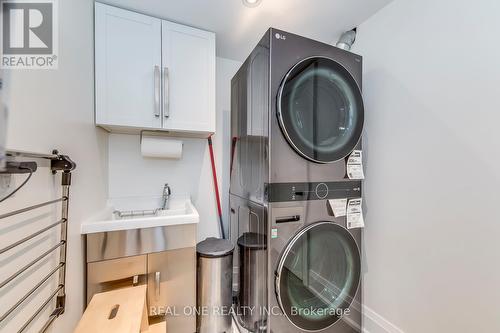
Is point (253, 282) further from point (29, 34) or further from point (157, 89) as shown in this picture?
point (29, 34)

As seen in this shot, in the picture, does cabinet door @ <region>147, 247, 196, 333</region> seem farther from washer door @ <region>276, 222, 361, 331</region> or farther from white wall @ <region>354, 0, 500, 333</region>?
white wall @ <region>354, 0, 500, 333</region>

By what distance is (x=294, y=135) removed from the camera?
115cm

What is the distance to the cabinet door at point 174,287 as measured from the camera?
129 cm

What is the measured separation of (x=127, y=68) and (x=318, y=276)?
1928mm

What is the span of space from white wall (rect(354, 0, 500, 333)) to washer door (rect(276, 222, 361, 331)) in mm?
298

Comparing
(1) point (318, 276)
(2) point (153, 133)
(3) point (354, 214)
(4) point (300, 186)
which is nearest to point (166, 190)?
(2) point (153, 133)

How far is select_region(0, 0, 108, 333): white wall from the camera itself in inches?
26.2

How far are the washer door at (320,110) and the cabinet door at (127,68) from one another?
97 cm

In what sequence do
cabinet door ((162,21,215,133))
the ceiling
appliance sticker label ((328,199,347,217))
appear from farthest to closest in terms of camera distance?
cabinet door ((162,21,215,133)) → the ceiling → appliance sticker label ((328,199,347,217))

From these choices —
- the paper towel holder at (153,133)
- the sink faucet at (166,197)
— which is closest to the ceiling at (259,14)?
the paper towel holder at (153,133)

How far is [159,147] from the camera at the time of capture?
1629mm

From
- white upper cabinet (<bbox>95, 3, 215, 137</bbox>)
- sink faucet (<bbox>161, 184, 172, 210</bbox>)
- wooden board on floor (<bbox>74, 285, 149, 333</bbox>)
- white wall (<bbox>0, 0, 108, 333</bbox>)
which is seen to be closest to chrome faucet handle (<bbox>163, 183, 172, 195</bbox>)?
sink faucet (<bbox>161, 184, 172, 210</bbox>)

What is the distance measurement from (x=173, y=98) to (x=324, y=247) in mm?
1517

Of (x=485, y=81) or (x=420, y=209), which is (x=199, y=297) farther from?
(x=485, y=81)
